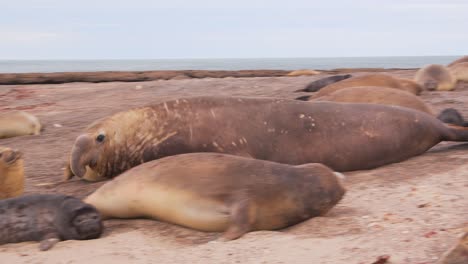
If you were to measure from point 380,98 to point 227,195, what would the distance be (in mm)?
3186

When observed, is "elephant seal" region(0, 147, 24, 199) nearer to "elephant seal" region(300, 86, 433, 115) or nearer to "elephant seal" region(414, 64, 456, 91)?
"elephant seal" region(300, 86, 433, 115)

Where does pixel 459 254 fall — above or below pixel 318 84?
below

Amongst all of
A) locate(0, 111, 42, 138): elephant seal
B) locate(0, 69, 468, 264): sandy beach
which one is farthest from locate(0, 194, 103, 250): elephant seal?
locate(0, 111, 42, 138): elephant seal

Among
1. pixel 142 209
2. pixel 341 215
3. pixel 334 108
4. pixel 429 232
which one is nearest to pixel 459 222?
Answer: pixel 429 232

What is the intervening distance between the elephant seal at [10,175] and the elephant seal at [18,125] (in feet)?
11.1

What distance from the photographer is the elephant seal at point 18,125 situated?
8.62m

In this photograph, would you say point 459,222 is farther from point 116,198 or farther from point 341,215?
point 116,198

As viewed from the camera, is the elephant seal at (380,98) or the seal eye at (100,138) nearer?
the seal eye at (100,138)

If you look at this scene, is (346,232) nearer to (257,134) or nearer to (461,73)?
(257,134)

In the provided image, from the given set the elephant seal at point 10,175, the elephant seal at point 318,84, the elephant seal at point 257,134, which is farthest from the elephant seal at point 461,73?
the elephant seal at point 10,175

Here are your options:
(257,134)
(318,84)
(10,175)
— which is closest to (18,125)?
(10,175)

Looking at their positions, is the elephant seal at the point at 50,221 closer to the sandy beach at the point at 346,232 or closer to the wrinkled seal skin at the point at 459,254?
the sandy beach at the point at 346,232

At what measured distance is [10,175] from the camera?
17.0 feet

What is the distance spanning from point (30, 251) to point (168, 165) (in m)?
0.99
